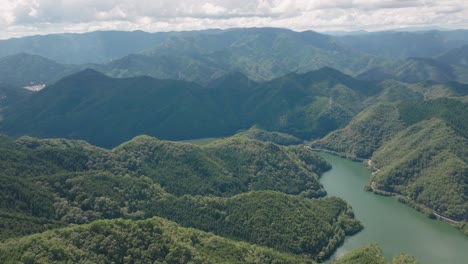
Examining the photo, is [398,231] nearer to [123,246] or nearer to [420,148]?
[420,148]

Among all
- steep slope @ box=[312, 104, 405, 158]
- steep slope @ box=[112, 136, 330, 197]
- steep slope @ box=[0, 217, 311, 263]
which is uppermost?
steep slope @ box=[0, 217, 311, 263]

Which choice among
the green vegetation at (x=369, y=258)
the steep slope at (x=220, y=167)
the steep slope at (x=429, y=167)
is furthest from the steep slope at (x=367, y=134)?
the green vegetation at (x=369, y=258)

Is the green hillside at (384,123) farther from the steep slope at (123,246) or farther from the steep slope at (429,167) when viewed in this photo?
the steep slope at (123,246)

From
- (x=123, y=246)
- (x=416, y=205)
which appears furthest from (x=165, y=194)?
(x=416, y=205)

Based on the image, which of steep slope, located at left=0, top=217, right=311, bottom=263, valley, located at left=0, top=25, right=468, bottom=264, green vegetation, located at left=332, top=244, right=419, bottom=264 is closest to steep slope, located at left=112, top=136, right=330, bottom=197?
valley, located at left=0, top=25, right=468, bottom=264

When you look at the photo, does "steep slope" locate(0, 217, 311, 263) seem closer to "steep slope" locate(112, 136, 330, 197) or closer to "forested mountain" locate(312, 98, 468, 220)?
"steep slope" locate(112, 136, 330, 197)

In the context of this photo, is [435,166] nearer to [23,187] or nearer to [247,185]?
[247,185]
